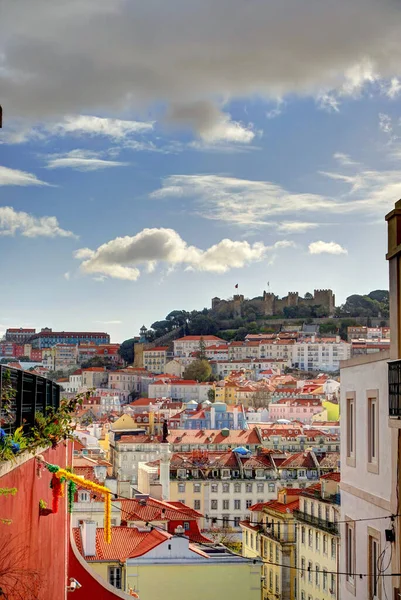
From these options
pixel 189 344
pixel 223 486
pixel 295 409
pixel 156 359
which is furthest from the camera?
pixel 189 344

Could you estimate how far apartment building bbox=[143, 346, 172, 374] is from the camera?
5482 inches

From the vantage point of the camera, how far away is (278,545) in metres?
29.6

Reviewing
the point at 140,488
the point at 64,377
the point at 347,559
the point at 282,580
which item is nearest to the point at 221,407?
the point at 140,488

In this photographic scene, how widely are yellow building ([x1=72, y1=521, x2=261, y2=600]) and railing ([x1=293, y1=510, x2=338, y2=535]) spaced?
7.45 metres

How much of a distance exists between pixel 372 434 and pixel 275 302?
150 m

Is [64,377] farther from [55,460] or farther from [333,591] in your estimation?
[55,460]

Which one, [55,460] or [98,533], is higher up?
[55,460]

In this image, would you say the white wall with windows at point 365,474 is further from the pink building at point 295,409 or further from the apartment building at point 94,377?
the apartment building at point 94,377

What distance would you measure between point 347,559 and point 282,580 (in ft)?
73.2

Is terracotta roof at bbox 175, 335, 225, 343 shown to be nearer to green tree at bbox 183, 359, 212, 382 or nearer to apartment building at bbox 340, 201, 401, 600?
green tree at bbox 183, 359, 212, 382

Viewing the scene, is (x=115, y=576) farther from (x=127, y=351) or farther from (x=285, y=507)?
(x=127, y=351)

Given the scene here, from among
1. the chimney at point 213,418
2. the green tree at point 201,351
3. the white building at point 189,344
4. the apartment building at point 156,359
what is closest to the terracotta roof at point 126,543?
Result: the chimney at point 213,418

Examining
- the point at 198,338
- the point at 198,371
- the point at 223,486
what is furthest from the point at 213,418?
the point at 198,338

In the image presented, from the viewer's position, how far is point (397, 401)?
19.2 feet
